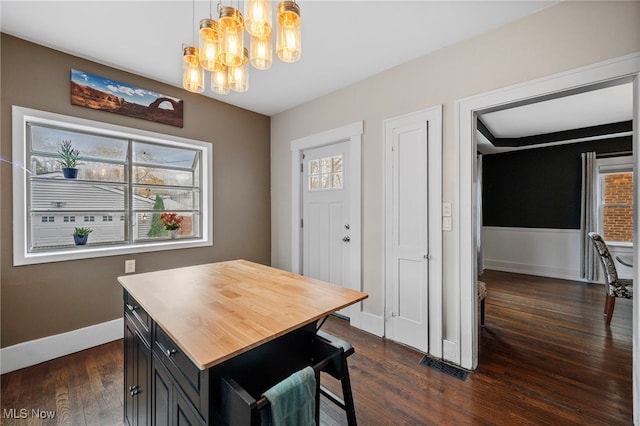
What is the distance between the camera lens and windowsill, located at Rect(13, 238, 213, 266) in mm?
2289

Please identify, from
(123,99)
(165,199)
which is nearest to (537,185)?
(165,199)

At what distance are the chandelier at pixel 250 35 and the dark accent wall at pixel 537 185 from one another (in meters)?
5.77

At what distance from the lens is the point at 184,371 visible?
98 centimetres

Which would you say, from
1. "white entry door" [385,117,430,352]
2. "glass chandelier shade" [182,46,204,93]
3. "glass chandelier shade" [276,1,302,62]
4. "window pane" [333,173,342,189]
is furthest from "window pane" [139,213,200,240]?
"glass chandelier shade" [276,1,302,62]

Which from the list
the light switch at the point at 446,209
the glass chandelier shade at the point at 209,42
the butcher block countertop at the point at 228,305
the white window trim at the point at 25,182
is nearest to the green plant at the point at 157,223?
the white window trim at the point at 25,182

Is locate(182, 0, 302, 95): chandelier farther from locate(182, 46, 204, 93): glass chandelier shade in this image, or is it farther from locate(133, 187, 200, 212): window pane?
locate(133, 187, 200, 212): window pane

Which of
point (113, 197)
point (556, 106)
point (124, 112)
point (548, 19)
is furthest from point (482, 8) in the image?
point (113, 197)

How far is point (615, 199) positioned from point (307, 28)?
19.1 ft

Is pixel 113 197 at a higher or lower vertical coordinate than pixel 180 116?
lower

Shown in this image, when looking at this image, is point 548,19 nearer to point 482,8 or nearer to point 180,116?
point 482,8

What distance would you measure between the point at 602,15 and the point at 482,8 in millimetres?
686

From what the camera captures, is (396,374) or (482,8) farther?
(396,374)

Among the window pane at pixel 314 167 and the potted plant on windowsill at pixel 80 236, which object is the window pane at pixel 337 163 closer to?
the window pane at pixel 314 167

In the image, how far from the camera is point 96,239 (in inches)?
107
